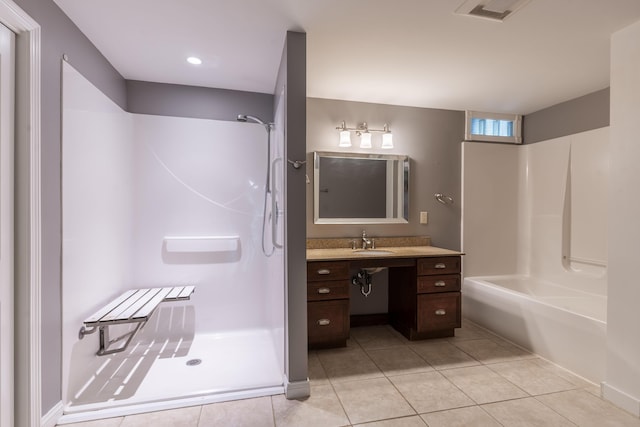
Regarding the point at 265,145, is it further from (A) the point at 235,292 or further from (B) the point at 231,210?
(A) the point at 235,292

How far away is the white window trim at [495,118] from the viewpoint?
3213 millimetres

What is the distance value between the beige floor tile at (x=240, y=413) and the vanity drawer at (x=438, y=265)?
1540mm

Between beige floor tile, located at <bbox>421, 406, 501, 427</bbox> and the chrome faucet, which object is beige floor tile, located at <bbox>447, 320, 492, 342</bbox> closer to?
beige floor tile, located at <bbox>421, 406, 501, 427</bbox>

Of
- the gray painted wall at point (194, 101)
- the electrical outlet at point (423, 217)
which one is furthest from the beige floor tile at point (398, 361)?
the gray painted wall at point (194, 101)

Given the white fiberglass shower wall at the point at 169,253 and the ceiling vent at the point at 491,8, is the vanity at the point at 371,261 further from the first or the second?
the ceiling vent at the point at 491,8

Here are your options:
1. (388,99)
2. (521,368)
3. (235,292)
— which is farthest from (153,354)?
(388,99)

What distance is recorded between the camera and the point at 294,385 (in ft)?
5.80

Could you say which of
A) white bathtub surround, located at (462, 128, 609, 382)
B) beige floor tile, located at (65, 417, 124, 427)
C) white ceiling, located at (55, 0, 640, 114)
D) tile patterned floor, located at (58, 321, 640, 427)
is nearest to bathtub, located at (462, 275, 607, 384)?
white bathtub surround, located at (462, 128, 609, 382)

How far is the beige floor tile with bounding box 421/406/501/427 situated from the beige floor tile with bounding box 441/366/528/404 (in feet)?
0.40

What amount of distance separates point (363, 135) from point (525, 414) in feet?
7.80

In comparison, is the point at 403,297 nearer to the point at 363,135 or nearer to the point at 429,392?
the point at 429,392

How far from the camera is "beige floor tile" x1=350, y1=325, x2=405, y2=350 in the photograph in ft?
8.27

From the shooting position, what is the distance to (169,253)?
2.54 meters

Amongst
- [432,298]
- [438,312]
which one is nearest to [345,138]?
→ [432,298]
